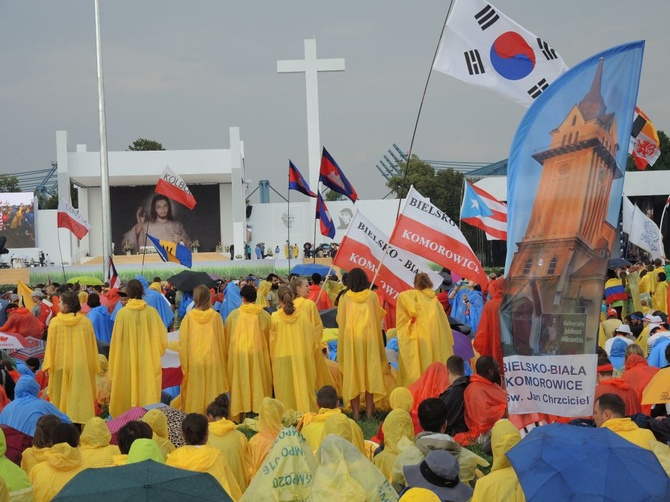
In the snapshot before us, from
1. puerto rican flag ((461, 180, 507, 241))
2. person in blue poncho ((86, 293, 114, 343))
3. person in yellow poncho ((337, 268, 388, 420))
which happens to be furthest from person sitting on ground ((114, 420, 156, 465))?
puerto rican flag ((461, 180, 507, 241))

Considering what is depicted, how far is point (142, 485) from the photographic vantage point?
3.62 metres

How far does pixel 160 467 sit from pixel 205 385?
24.1 feet

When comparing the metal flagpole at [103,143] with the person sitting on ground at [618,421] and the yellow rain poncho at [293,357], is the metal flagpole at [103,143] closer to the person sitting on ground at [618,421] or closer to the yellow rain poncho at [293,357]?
the yellow rain poncho at [293,357]

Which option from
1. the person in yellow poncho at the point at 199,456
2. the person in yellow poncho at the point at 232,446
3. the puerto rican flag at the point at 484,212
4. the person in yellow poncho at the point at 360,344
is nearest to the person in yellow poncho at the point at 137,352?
the person in yellow poncho at the point at 360,344

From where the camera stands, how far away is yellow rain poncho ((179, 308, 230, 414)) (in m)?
11.0

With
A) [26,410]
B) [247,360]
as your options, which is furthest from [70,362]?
[26,410]

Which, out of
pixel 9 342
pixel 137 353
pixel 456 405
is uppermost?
pixel 9 342

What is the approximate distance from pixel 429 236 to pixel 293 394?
2.34 m

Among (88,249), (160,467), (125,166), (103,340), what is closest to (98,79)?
(103,340)

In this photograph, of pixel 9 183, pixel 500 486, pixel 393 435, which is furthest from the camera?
pixel 9 183

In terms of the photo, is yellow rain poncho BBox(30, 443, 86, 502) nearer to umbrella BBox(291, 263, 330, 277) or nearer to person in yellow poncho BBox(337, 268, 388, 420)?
person in yellow poncho BBox(337, 268, 388, 420)

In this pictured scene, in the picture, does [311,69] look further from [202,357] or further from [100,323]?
[202,357]

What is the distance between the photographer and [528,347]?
5.69 m

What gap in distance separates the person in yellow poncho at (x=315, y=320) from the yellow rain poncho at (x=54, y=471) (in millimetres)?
5205
